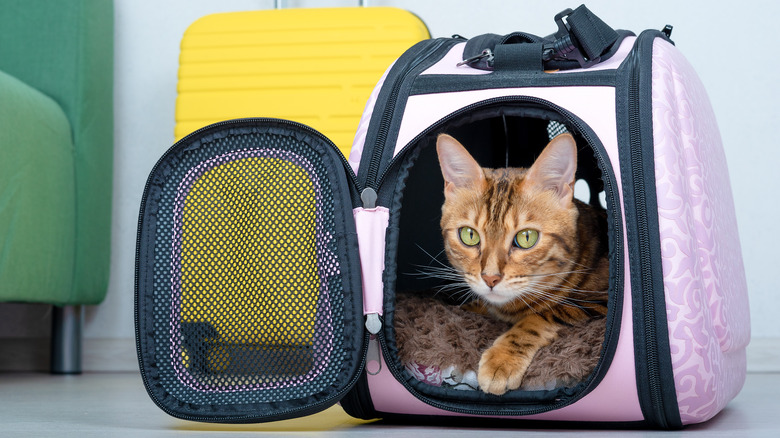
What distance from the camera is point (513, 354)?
3.67 ft

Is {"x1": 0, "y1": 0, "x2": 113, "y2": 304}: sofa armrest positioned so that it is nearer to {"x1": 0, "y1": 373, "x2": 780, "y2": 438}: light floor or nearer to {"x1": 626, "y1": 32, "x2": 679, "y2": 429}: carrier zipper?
{"x1": 0, "y1": 373, "x2": 780, "y2": 438}: light floor

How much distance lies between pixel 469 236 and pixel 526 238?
0.31ft

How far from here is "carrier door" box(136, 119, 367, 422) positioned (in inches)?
42.6

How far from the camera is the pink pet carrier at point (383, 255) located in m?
1.01

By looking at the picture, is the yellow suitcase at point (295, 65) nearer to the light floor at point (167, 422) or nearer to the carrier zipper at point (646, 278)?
the light floor at point (167, 422)

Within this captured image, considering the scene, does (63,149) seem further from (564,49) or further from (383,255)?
(564,49)

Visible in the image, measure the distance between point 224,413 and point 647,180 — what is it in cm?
64

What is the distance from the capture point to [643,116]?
1.07 metres

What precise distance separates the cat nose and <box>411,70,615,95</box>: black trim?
287 millimetres

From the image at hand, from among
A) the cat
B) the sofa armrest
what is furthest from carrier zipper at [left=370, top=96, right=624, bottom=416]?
the sofa armrest

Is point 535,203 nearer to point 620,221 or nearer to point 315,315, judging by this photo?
point 620,221

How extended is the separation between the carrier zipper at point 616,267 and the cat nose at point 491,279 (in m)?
0.22

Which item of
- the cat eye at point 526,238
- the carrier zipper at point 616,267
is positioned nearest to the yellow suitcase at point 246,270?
the carrier zipper at point 616,267

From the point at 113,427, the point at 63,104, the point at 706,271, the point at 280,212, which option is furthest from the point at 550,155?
the point at 63,104
